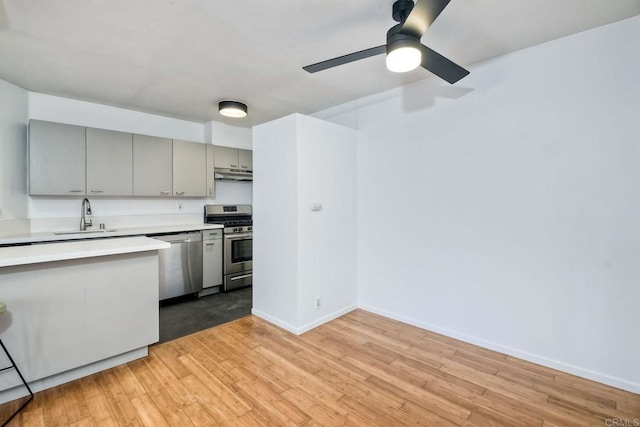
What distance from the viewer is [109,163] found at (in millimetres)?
3455

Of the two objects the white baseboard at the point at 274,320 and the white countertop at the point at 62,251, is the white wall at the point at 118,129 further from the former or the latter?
the white baseboard at the point at 274,320

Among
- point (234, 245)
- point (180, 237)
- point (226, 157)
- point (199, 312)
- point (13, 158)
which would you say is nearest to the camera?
point (13, 158)

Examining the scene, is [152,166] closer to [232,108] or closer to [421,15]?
[232,108]

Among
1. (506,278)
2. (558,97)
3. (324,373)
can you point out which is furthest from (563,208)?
(324,373)

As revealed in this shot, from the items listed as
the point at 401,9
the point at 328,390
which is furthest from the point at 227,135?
the point at 328,390

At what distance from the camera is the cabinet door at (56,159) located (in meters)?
3.02

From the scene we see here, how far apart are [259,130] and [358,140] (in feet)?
3.85

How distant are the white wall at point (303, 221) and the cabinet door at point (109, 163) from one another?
67.0 inches

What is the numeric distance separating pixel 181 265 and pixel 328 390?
8.48 feet

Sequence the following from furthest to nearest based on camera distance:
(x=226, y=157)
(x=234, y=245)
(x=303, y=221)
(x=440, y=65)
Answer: (x=226, y=157), (x=234, y=245), (x=303, y=221), (x=440, y=65)

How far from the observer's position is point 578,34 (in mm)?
2111

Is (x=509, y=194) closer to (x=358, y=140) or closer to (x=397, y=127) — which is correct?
(x=397, y=127)

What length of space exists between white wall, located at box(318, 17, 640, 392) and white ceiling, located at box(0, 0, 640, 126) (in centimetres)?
28


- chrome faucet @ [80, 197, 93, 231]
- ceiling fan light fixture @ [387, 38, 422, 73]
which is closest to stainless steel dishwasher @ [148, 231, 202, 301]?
chrome faucet @ [80, 197, 93, 231]
